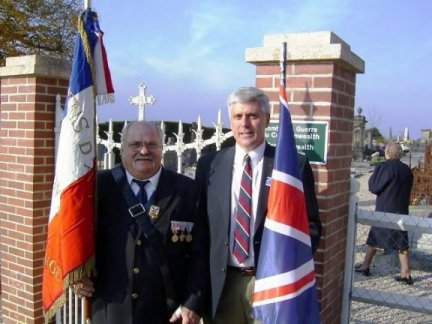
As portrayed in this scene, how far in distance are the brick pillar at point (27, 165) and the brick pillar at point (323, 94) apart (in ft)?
6.44

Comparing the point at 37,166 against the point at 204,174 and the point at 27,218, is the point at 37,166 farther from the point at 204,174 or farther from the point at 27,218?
the point at 204,174

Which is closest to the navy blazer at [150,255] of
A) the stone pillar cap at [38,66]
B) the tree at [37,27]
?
the stone pillar cap at [38,66]

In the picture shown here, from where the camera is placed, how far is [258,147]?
265 centimetres

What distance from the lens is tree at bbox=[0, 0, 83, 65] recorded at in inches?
559

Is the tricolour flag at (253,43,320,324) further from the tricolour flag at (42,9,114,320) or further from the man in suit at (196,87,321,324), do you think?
the tricolour flag at (42,9,114,320)

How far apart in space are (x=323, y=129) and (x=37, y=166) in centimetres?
255

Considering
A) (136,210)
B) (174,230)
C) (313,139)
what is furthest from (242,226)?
(313,139)

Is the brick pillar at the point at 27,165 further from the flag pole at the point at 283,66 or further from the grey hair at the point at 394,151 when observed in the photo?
the grey hair at the point at 394,151

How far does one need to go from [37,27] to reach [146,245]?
14.6m

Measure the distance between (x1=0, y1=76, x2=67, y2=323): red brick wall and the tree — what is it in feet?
36.4

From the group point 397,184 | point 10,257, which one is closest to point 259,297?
point 10,257

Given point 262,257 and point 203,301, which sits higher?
point 262,257

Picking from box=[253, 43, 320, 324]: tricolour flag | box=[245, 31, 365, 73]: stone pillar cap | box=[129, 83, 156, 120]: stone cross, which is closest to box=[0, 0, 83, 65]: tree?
box=[129, 83, 156, 120]: stone cross

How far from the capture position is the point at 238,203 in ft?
8.35
